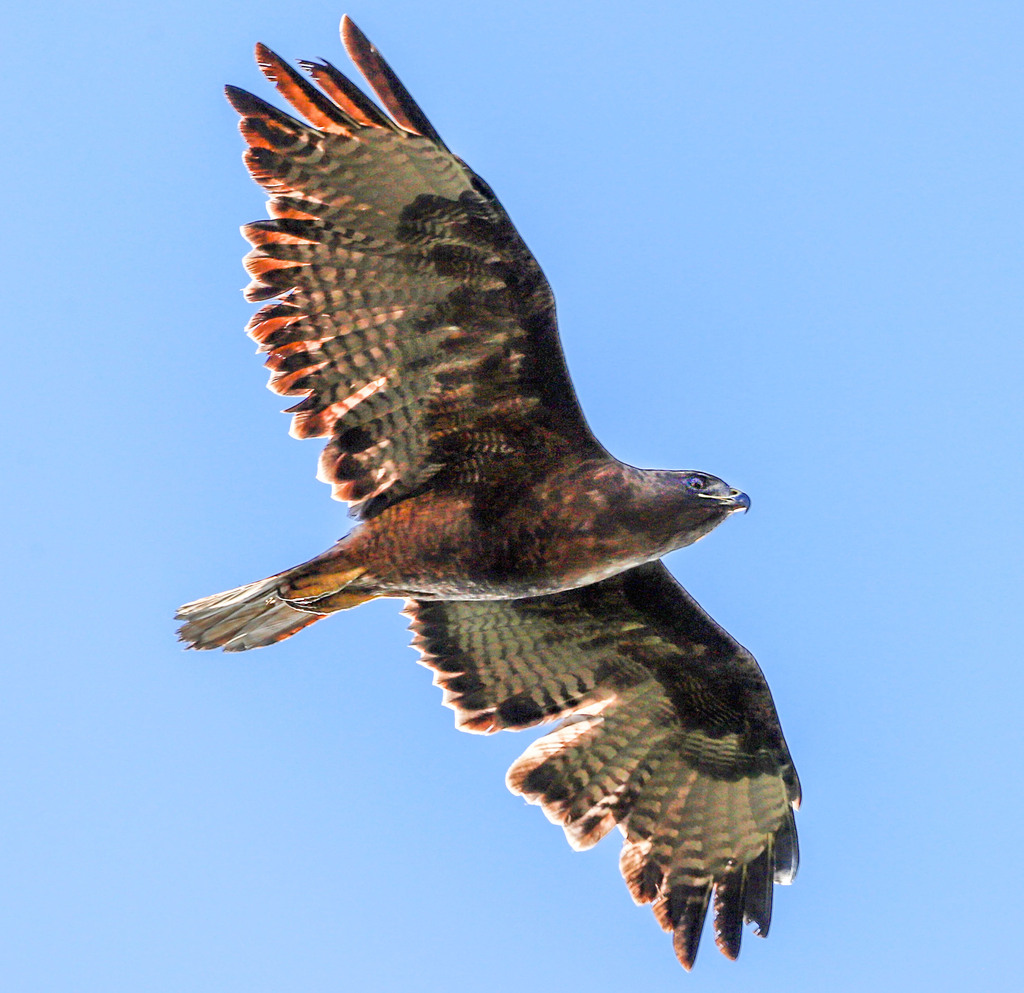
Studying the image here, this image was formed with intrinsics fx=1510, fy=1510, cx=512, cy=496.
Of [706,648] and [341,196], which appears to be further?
[706,648]

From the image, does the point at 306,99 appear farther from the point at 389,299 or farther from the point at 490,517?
the point at 490,517

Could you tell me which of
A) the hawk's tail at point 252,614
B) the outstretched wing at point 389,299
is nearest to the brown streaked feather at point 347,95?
the outstretched wing at point 389,299

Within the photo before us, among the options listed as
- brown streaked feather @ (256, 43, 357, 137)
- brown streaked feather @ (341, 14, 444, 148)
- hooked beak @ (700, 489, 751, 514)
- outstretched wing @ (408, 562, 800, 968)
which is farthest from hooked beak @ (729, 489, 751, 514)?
brown streaked feather @ (256, 43, 357, 137)

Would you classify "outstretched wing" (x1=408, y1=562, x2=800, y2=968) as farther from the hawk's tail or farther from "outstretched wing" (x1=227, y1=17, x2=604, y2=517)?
"outstretched wing" (x1=227, y1=17, x2=604, y2=517)

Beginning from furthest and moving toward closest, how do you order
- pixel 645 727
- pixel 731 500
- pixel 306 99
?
pixel 645 727 < pixel 731 500 < pixel 306 99

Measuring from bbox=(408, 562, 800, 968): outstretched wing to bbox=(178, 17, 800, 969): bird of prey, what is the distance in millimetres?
15

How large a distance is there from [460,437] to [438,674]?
186cm

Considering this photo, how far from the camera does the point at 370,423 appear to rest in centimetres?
883

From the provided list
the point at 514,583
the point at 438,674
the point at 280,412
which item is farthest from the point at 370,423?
the point at 438,674

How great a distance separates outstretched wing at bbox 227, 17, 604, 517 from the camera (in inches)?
310

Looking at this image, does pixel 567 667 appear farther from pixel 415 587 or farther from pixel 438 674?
pixel 415 587

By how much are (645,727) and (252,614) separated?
2.85 metres

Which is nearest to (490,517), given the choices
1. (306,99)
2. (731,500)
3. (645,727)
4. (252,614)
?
(731,500)

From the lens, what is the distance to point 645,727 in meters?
10.2
